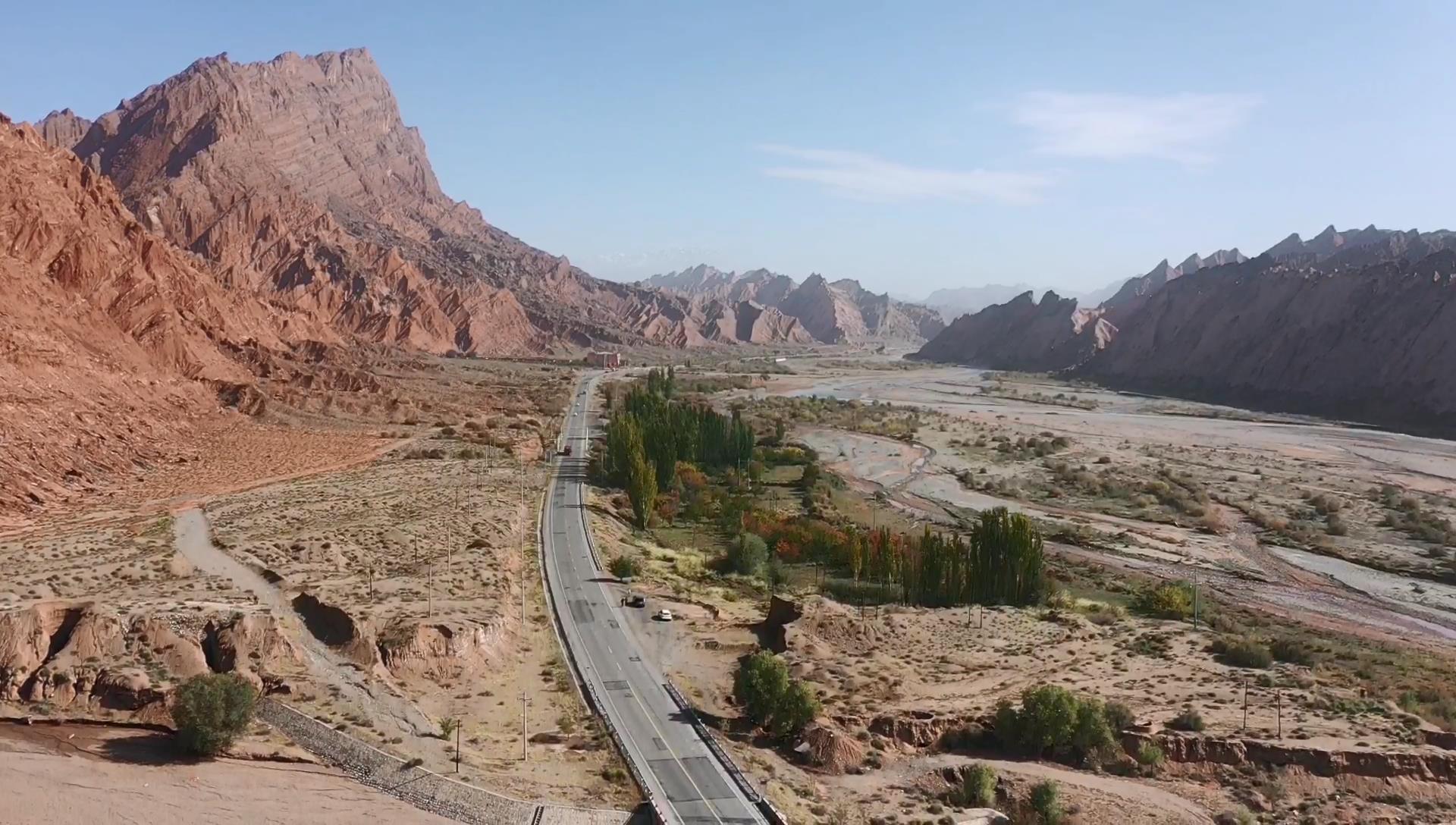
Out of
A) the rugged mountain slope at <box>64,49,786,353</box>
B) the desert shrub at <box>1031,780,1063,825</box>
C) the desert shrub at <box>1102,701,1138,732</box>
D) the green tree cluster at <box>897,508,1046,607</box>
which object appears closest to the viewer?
the desert shrub at <box>1031,780,1063,825</box>

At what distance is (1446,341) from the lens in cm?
11169

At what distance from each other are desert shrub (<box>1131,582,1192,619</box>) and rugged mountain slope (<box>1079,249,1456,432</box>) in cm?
8119

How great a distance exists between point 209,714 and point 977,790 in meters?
18.5

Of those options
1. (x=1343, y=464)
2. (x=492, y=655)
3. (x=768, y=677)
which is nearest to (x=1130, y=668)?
(x=768, y=677)

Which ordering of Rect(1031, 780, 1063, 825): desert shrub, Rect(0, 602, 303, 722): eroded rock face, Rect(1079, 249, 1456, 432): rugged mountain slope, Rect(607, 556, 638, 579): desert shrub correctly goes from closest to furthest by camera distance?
1. Rect(1031, 780, 1063, 825): desert shrub
2. Rect(0, 602, 303, 722): eroded rock face
3. Rect(607, 556, 638, 579): desert shrub
4. Rect(1079, 249, 1456, 432): rugged mountain slope

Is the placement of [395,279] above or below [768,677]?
above

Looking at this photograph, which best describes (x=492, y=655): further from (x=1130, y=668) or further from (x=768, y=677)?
(x=1130, y=668)

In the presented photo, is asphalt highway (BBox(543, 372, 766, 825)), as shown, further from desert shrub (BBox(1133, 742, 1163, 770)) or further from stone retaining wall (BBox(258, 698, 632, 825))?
desert shrub (BBox(1133, 742, 1163, 770))

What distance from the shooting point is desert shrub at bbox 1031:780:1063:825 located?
23.0 meters

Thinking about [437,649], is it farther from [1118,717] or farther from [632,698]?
[1118,717]

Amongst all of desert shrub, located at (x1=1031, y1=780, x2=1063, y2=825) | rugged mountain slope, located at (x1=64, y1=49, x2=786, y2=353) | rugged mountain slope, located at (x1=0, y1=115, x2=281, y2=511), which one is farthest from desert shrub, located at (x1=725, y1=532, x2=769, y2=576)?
rugged mountain slope, located at (x1=64, y1=49, x2=786, y2=353)

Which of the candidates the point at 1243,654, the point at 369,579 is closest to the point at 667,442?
the point at 369,579

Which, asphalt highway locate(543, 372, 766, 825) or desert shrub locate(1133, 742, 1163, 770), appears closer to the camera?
asphalt highway locate(543, 372, 766, 825)

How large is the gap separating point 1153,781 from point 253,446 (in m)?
60.7
